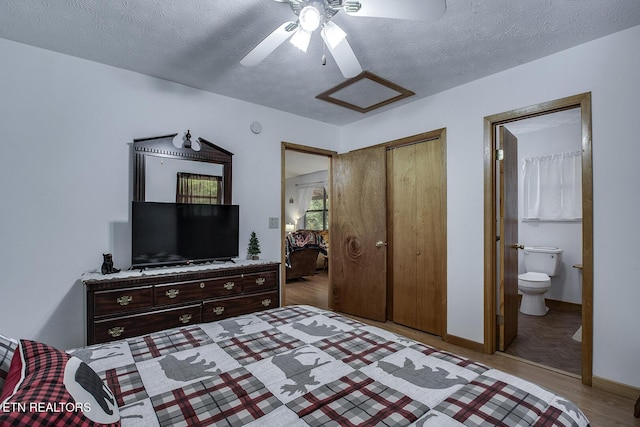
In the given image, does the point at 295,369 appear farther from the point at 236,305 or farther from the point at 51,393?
the point at 236,305

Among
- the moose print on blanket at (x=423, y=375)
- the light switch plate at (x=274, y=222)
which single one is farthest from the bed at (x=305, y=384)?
the light switch plate at (x=274, y=222)

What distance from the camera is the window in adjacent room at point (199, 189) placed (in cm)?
296

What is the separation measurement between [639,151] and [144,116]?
3.77 m

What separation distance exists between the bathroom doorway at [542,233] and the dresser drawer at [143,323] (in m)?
2.58

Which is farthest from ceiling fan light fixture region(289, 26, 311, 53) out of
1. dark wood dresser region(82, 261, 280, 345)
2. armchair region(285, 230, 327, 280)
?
armchair region(285, 230, 327, 280)

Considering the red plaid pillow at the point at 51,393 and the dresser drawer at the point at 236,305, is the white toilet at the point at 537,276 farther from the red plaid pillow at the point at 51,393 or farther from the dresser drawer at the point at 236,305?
the red plaid pillow at the point at 51,393

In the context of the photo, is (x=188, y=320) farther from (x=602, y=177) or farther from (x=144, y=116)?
(x=602, y=177)

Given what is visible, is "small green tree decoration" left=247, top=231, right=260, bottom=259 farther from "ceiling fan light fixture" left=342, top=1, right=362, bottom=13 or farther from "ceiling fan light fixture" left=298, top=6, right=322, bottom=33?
"ceiling fan light fixture" left=342, top=1, right=362, bottom=13

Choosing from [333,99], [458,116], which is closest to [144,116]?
[333,99]

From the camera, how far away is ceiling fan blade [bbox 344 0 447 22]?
1472 millimetres

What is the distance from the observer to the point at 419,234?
3.43 metres

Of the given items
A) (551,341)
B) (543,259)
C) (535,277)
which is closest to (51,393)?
(551,341)

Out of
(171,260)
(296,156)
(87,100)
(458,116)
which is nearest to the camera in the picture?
(87,100)

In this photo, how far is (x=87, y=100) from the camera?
8.38ft
